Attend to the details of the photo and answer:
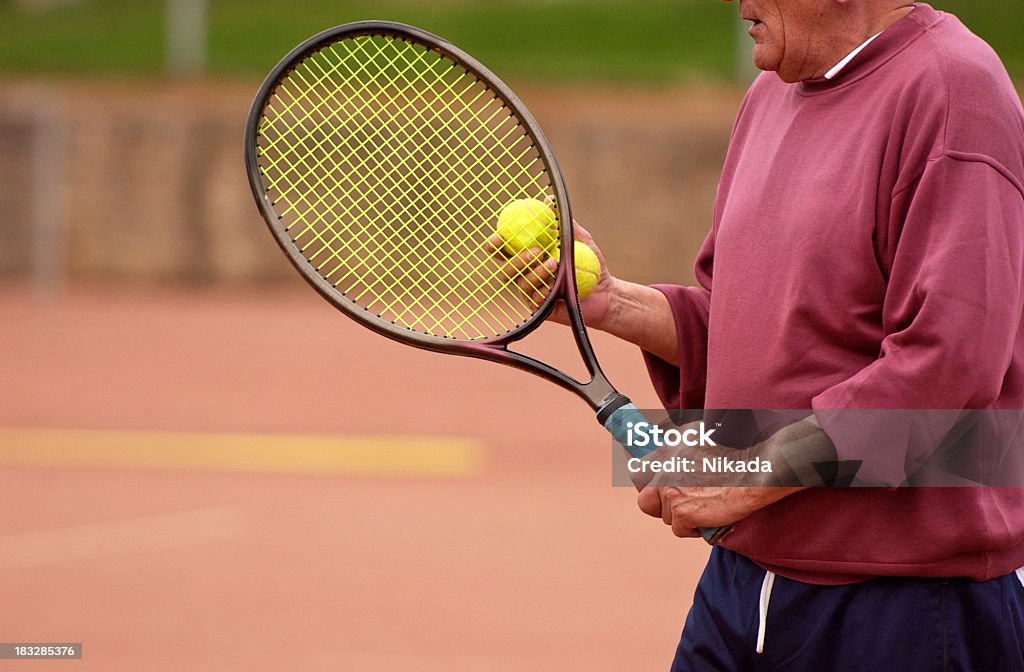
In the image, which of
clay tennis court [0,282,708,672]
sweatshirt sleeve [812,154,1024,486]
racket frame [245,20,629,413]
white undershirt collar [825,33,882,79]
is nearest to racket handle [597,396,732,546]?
racket frame [245,20,629,413]

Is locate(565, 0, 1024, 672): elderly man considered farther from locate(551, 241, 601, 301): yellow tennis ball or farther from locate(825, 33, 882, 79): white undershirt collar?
locate(551, 241, 601, 301): yellow tennis ball

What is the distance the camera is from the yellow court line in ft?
25.9

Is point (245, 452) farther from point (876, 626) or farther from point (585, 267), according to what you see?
point (876, 626)

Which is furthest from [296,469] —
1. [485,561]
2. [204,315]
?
[204,315]

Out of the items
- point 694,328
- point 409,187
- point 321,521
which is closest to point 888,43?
point 694,328

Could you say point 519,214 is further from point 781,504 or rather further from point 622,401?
point 781,504

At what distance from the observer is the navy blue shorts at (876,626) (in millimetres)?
2137

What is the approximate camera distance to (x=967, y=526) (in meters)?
2.07

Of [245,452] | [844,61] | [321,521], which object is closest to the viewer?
[844,61]

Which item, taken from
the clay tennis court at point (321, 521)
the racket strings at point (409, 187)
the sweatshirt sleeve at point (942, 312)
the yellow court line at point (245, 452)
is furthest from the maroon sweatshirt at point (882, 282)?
the yellow court line at point (245, 452)

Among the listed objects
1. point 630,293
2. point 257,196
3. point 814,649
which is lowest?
point 814,649

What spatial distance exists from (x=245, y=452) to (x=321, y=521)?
62.4 inches

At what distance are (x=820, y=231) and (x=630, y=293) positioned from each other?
0.56 meters

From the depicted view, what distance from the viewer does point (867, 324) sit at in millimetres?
2084
